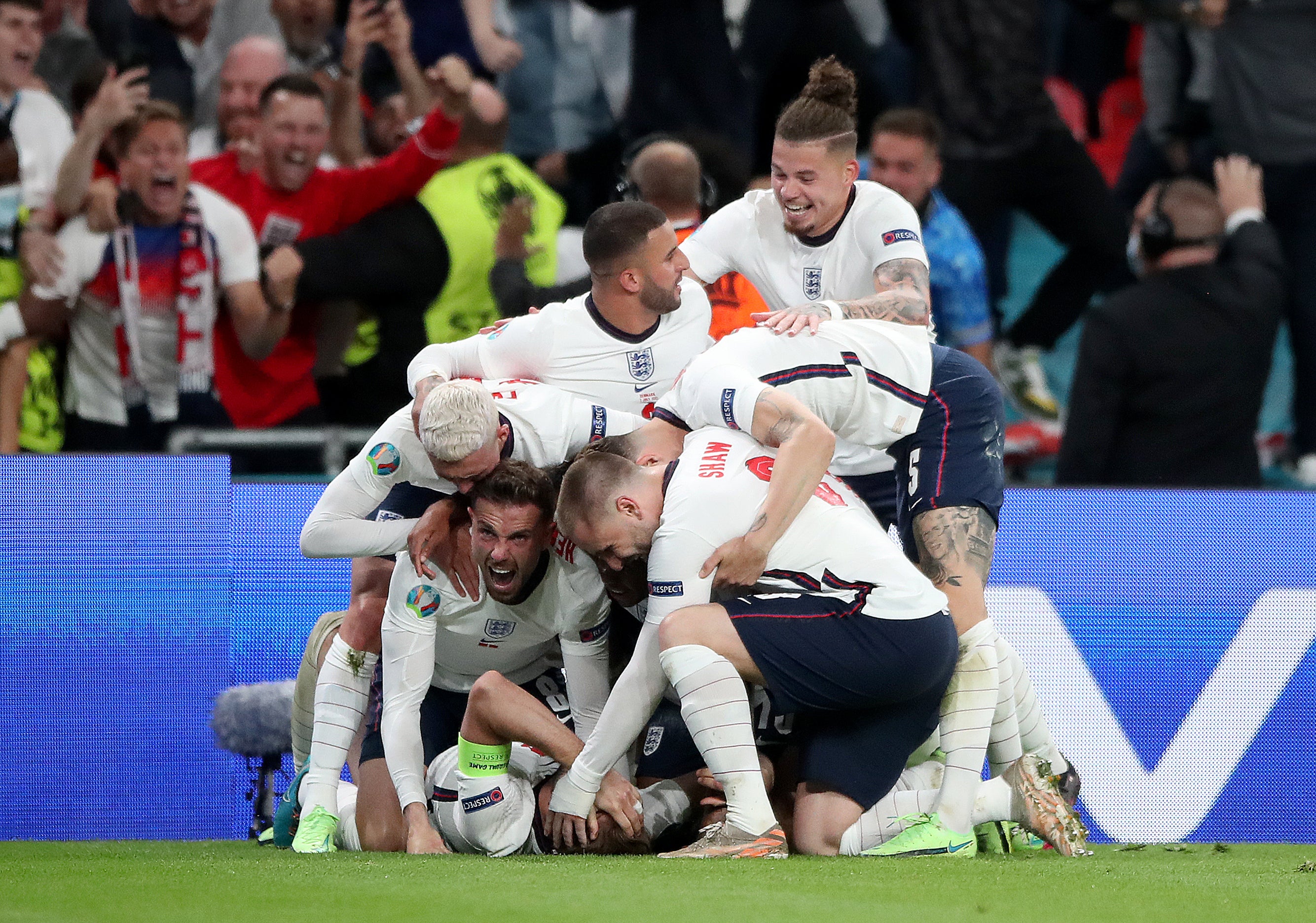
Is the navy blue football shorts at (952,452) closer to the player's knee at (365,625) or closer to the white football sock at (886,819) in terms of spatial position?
the white football sock at (886,819)

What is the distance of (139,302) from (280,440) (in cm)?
85

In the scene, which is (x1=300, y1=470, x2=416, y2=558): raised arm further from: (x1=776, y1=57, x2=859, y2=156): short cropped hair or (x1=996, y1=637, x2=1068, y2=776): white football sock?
(x1=996, y1=637, x2=1068, y2=776): white football sock

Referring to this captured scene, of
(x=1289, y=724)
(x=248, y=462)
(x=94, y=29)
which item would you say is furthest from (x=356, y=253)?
(x=1289, y=724)

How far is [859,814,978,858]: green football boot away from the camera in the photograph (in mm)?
4785

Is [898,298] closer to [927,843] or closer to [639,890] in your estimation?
[927,843]

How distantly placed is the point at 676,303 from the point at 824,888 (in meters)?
2.28

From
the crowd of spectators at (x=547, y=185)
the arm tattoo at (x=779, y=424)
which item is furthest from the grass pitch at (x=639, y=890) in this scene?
the crowd of spectators at (x=547, y=185)

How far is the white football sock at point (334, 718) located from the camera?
5379 mm

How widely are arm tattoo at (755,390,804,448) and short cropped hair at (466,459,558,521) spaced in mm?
688

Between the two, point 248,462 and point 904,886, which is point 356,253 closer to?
point 248,462

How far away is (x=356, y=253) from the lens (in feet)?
24.8

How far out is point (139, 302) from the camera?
24.1 feet

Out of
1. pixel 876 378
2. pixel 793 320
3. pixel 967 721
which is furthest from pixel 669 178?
pixel 967 721

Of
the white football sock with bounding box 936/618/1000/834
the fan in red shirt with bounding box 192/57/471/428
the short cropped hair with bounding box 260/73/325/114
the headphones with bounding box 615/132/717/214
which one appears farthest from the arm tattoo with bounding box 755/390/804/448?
the short cropped hair with bounding box 260/73/325/114
